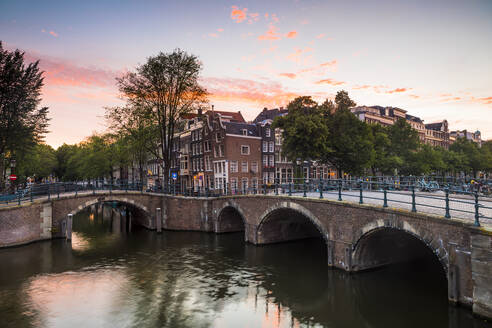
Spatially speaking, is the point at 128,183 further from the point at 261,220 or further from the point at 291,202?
the point at 291,202

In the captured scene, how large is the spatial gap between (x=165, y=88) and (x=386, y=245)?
27.0 m

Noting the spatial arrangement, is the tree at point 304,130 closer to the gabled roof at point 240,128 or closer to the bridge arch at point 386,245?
the gabled roof at point 240,128

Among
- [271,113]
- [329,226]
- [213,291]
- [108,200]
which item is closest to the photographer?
[213,291]

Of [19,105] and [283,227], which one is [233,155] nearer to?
[283,227]

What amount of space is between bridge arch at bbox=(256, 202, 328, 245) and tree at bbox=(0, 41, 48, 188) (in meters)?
26.8

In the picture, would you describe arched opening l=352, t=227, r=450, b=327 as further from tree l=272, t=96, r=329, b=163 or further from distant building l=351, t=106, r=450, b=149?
distant building l=351, t=106, r=450, b=149

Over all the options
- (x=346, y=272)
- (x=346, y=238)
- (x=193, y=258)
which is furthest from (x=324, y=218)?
(x=193, y=258)

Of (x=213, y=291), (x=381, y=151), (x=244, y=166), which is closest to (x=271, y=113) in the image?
(x=244, y=166)

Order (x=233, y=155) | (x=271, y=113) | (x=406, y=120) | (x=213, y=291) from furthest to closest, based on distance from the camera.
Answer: (x=406, y=120)
(x=271, y=113)
(x=233, y=155)
(x=213, y=291)

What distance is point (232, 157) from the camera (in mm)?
46844

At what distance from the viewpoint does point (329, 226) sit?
18.5 meters

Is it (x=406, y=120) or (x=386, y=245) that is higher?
(x=406, y=120)

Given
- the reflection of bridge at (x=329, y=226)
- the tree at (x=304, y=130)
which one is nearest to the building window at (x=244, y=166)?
the tree at (x=304, y=130)

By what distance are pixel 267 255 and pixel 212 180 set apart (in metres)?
27.4
